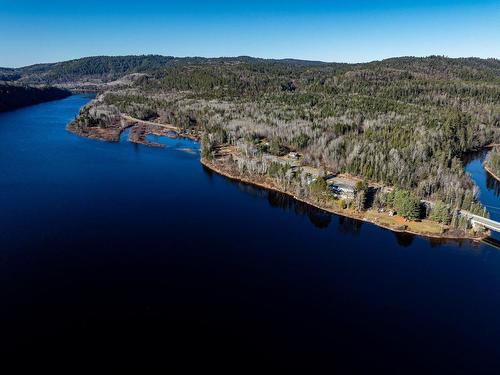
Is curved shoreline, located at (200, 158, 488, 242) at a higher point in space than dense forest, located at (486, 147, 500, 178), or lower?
lower

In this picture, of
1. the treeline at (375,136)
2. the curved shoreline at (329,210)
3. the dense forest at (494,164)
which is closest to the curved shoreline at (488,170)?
the dense forest at (494,164)

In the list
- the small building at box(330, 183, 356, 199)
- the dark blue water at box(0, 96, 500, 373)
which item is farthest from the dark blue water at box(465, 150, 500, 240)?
the small building at box(330, 183, 356, 199)

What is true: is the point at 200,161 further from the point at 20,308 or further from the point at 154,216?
the point at 20,308

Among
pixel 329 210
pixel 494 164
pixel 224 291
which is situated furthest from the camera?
pixel 494 164

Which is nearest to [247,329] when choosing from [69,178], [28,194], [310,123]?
[28,194]

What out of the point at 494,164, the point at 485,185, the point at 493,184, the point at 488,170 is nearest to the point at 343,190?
the point at 485,185

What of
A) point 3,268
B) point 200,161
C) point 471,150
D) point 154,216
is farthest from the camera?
point 471,150

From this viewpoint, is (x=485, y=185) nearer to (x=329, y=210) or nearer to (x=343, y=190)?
(x=343, y=190)

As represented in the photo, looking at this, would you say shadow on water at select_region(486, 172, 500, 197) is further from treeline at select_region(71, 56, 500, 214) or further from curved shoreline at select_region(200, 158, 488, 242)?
curved shoreline at select_region(200, 158, 488, 242)

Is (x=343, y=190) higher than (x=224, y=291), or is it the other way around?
(x=343, y=190)
